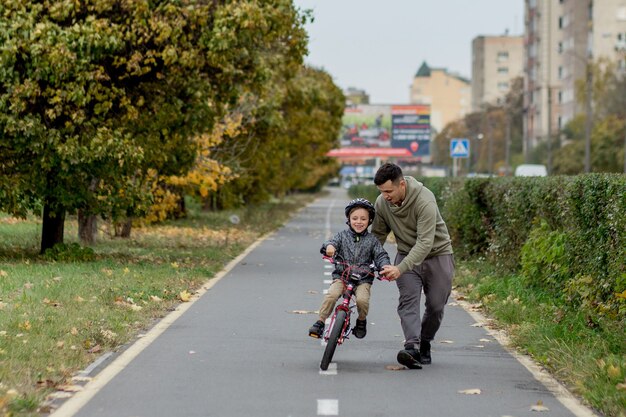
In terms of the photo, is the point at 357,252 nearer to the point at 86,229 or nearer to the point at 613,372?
the point at 613,372

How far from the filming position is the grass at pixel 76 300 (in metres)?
10.2

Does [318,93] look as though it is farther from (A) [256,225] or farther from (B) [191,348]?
(B) [191,348]

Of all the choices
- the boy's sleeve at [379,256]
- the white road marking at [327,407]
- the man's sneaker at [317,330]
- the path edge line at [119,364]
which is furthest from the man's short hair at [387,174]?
the path edge line at [119,364]

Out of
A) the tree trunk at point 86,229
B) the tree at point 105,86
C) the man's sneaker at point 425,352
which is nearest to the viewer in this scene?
the man's sneaker at point 425,352

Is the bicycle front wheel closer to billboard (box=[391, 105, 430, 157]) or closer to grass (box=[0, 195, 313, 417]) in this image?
grass (box=[0, 195, 313, 417])

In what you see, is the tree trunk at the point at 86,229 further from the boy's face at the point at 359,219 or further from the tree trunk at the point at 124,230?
the boy's face at the point at 359,219

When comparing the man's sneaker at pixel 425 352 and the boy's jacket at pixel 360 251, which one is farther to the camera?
the man's sneaker at pixel 425 352

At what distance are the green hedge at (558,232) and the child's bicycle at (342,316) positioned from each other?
225cm

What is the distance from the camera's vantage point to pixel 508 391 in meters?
10.0

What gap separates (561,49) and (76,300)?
11149 cm

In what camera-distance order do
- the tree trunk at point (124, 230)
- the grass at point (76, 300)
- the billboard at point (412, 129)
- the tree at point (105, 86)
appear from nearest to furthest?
the grass at point (76, 300), the tree at point (105, 86), the tree trunk at point (124, 230), the billboard at point (412, 129)

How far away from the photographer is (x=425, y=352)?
37.9 ft

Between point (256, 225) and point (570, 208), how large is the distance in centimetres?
2836

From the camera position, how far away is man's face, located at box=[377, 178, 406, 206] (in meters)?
10.8
